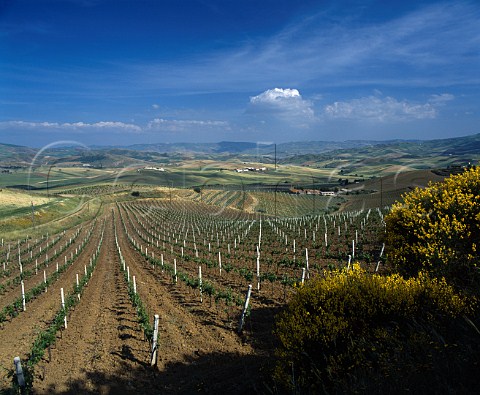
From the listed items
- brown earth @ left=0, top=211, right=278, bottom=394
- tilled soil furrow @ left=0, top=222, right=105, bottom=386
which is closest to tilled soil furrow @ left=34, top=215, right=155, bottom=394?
brown earth @ left=0, top=211, right=278, bottom=394

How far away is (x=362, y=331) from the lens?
8.34m

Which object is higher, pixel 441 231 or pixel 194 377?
pixel 441 231

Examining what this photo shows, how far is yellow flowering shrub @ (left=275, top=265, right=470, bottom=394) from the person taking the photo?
668cm

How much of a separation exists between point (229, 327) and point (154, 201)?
93.5 metres

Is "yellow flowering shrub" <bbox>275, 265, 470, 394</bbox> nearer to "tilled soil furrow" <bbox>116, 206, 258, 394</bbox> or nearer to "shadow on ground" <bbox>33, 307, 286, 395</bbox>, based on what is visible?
"shadow on ground" <bbox>33, 307, 286, 395</bbox>

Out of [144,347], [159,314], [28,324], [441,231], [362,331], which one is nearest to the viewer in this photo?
[362,331]

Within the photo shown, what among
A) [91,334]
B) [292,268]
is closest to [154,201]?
[292,268]

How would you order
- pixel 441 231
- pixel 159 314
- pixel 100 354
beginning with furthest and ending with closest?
pixel 159 314 < pixel 100 354 < pixel 441 231

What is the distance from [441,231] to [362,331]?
5076 millimetres

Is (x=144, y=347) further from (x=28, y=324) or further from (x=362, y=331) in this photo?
(x=362, y=331)

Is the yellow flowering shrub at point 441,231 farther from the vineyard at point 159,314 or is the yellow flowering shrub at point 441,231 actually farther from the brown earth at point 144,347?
the brown earth at point 144,347

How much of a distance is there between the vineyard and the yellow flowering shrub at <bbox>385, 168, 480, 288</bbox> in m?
4.05

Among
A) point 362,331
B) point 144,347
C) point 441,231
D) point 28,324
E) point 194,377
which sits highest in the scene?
point 441,231

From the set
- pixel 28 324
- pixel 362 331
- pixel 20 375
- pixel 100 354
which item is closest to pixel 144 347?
pixel 100 354
